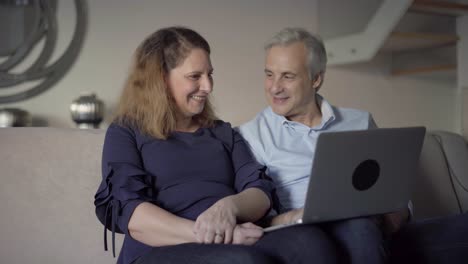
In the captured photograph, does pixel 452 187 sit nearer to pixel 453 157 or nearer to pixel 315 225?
pixel 453 157

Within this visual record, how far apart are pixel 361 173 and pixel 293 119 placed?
51 centimetres

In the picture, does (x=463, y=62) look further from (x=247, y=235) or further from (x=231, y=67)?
(x=247, y=235)

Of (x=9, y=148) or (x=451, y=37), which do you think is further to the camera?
(x=451, y=37)

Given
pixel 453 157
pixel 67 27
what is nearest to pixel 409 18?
pixel 453 157

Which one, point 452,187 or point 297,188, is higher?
point 297,188

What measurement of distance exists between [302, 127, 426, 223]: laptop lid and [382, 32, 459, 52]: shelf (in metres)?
1.88

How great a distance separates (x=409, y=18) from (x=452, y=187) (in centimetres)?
184

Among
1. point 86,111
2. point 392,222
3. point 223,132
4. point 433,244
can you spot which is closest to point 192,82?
point 223,132

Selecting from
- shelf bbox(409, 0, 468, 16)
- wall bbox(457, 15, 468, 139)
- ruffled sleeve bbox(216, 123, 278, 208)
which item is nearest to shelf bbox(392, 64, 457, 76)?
wall bbox(457, 15, 468, 139)

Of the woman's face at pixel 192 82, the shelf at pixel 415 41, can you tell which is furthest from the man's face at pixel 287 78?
the shelf at pixel 415 41

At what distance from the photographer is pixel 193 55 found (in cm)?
152

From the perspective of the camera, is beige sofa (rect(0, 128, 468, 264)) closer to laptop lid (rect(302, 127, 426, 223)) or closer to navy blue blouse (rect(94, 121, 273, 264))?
navy blue blouse (rect(94, 121, 273, 264))

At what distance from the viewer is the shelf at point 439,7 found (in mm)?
3162

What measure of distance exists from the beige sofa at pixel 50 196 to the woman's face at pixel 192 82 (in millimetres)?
366
